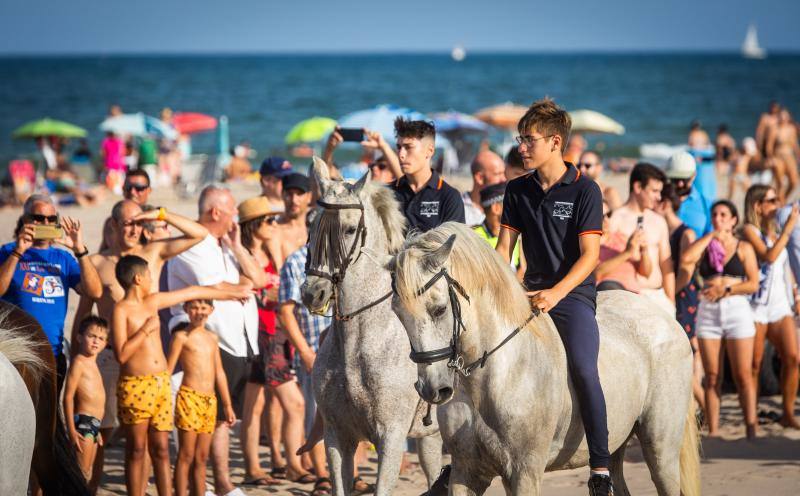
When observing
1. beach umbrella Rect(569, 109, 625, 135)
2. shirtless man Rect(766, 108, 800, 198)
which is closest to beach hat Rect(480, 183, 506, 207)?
shirtless man Rect(766, 108, 800, 198)

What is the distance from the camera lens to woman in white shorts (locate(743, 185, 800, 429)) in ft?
29.8

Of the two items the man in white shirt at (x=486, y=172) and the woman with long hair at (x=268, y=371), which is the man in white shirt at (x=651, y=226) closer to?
the man in white shirt at (x=486, y=172)

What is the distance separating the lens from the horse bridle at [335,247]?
545cm

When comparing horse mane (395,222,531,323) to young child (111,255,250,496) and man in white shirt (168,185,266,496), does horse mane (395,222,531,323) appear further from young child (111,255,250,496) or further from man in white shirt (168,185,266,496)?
man in white shirt (168,185,266,496)

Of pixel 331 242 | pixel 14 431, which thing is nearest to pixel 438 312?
pixel 331 242

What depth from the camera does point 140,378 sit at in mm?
6488

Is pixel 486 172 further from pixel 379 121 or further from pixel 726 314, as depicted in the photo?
pixel 379 121

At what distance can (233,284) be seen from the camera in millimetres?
7266

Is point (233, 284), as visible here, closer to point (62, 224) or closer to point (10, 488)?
point (62, 224)

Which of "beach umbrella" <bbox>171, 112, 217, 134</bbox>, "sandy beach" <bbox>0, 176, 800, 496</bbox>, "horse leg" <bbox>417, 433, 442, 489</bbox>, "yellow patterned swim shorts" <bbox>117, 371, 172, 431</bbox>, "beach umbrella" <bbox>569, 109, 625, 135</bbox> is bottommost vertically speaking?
"sandy beach" <bbox>0, 176, 800, 496</bbox>

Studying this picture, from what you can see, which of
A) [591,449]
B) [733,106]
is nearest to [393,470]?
[591,449]

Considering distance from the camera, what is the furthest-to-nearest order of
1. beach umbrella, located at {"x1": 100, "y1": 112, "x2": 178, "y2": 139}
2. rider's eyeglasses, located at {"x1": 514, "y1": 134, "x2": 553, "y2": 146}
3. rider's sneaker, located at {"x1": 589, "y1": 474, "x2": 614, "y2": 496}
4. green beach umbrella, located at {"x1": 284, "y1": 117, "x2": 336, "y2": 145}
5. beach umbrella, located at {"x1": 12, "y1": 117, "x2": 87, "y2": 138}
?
beach umbrella, located at {"x1": 12, "y1": 117, "x2": 87, "y2": 138} → beach umbrella, located at {"x1": 100, "y1": 112, "x2": 178, "y2": 139} → green beach umbrella, located at {"x1": 284, "y1": 117, "x2": 336, "y2": 145} → rider's eyeglasses, located at {"x1": 514, "y1": 134, "x2": 553, "y2": 146} → rider's sneaker, located at {"x1": 589, "y1": 474, "x2": 614, "y2": 496}

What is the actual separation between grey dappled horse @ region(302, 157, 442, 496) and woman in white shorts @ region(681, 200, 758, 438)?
405 centimetres

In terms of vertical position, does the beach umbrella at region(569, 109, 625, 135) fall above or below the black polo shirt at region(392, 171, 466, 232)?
above
